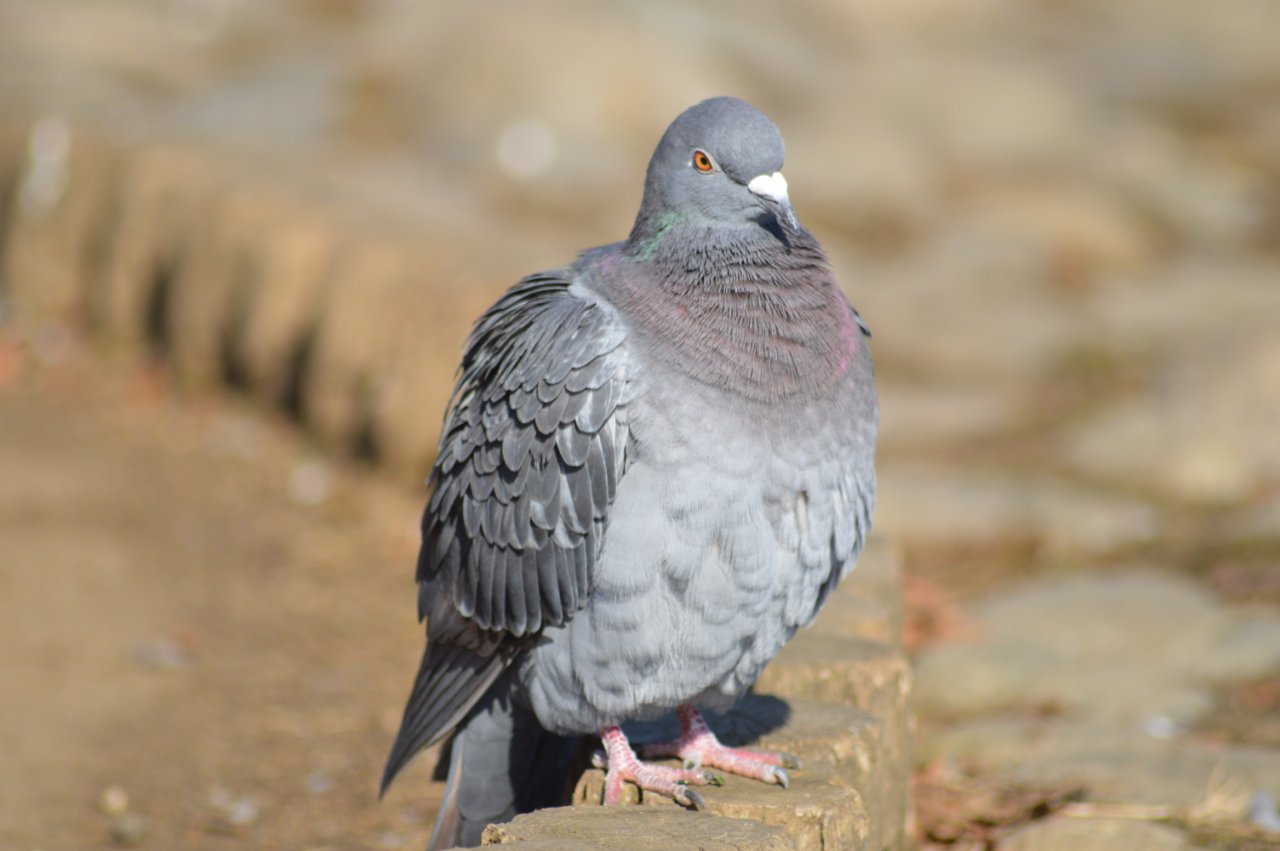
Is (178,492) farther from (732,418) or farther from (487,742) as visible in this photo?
(732,418)

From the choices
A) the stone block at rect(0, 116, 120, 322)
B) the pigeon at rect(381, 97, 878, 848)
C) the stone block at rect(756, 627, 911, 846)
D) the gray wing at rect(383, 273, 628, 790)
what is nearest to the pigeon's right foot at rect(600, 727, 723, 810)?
the pigeon at rect(381, 97, 878, 848)

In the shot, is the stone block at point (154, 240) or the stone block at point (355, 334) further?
the stone block at point (154, 240)

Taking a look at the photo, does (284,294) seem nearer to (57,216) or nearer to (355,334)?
(355,334)

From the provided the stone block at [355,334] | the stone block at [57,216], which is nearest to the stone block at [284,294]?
the stone block at [355,334]

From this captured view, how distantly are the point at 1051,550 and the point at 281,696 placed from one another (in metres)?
3.91

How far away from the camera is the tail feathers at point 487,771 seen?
4.31 metres

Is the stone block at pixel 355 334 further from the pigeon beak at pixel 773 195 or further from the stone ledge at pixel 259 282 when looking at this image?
the pigeon beak at pixel 773 195

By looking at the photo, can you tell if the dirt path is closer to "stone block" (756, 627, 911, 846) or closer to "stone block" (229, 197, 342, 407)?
"stone block" (229, 197, 342, 407)

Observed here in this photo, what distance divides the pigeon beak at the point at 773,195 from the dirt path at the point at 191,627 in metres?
2.89

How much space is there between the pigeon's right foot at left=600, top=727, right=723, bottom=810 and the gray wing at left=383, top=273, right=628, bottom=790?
367mm

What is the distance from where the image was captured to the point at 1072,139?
46.6 feet

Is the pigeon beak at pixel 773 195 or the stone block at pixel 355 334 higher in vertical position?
the stone block at pixel 355 334

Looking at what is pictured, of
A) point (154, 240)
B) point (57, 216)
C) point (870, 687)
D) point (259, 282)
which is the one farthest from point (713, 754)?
point (57, 216)

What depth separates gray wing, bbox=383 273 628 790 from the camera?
12.3 ft
